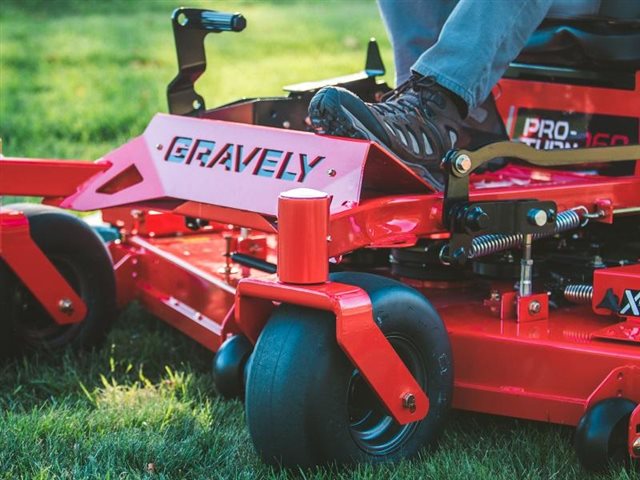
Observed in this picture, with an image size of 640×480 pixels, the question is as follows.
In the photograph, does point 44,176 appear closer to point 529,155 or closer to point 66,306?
point 66,306

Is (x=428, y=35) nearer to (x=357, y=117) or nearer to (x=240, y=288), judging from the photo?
(x=357, y=117)

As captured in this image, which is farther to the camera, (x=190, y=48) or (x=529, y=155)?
(x=190, y=48)

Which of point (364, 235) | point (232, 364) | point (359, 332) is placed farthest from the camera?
point (232, 364)

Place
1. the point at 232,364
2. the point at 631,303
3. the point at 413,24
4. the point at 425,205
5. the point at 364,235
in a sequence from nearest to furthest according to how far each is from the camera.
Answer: the point at 364,235 → the point at 425,205 → the point at 631,303 → the point at 232,364 → the point at 413,24

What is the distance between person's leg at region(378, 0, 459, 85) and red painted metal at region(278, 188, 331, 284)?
1.29 metres

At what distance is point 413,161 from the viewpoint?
10.2ft

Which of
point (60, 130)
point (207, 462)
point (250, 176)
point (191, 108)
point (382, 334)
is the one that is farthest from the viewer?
point (60, 130)

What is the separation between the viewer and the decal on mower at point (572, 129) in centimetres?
371

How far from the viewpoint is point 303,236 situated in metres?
2.59

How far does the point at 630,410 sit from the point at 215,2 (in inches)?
365

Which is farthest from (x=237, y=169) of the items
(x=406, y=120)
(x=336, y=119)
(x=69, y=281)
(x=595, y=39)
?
(x=595, y=39)

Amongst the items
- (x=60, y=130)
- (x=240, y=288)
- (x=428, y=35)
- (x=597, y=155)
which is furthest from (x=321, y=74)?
(x=240, y=288)

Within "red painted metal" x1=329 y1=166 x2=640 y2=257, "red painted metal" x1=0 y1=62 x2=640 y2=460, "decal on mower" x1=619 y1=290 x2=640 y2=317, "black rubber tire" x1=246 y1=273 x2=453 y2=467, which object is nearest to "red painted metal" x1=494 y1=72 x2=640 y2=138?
"red painted metal" x1=0 y1=62 x2=640 y2=460

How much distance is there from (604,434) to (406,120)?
3.02 feet
